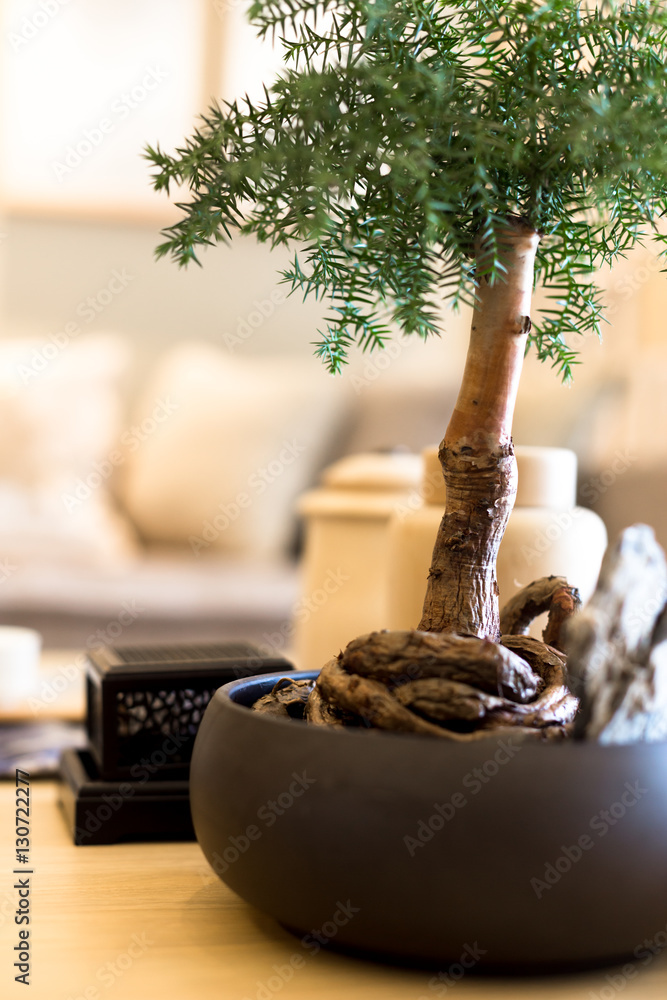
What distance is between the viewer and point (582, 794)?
43 centimetres

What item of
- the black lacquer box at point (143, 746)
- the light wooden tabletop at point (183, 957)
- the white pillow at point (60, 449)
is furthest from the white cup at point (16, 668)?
the white pillow at point (60, 449)

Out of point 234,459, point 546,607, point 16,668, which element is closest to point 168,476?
point 234,459

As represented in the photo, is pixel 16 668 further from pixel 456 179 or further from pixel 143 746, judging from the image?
pixel 456 179

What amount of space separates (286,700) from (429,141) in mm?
331

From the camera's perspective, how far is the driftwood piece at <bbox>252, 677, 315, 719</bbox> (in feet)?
1.81

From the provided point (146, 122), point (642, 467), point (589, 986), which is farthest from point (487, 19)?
point (146, 122)

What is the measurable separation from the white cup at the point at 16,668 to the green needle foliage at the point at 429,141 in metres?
0.62

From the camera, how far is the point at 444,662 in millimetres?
484

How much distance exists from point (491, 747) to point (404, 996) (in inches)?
5.4

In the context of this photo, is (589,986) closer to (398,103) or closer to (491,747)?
(491,747)

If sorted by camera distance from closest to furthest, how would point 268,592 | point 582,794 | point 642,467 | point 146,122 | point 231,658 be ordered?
1. point 582,794
2. point 231,658
3. point 642,467
4. point 268,592
5. point 146,122

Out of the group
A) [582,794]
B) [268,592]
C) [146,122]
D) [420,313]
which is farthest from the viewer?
[146,122]

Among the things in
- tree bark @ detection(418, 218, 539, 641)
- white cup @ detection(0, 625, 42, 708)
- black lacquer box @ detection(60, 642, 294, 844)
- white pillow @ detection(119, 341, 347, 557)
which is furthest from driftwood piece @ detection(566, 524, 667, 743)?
white pillow @ detection(119, 341, 347, 557)

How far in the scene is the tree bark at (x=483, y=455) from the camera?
1.87ft
